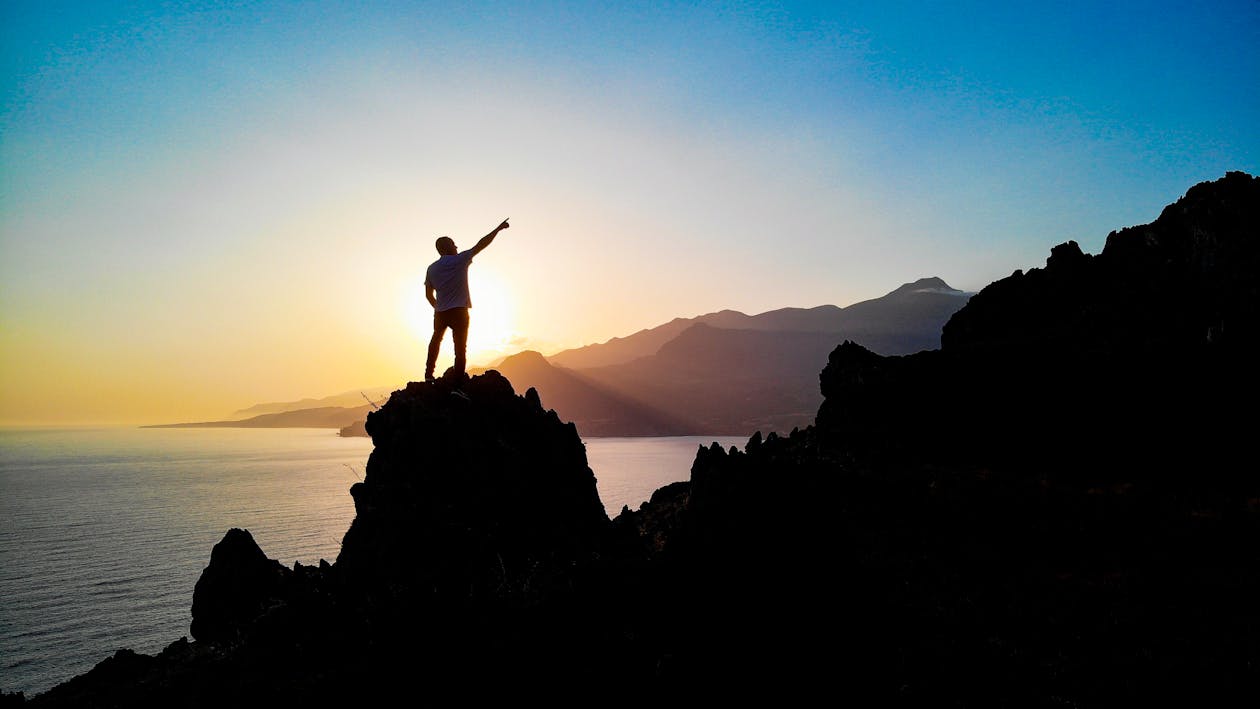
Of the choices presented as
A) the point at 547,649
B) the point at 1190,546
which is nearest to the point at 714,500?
the point at 547,649

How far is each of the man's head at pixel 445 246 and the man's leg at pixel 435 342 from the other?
1325 millimetres

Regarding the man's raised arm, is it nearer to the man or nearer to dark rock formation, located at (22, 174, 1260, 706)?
the man

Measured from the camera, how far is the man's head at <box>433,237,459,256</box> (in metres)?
13.1

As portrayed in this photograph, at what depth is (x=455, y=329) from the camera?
13219mm

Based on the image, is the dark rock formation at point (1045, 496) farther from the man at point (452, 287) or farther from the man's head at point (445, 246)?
the man's head at point (445, 246)

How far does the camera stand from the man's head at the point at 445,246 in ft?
43.0

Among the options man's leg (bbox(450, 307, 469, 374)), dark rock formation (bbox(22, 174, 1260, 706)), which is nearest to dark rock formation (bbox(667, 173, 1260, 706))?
dark rock formation (bbox(22, 174, 1260, 706))

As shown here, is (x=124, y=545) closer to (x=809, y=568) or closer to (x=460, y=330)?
(x=460, y=330)

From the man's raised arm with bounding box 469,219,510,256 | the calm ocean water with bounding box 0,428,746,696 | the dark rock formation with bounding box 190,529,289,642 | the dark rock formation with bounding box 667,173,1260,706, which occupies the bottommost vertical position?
the calm ocean water with bounding box 0,428,746,696

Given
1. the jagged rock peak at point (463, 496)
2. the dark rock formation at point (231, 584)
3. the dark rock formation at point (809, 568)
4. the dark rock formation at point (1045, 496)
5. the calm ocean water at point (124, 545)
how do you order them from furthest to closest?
1. the calm ocean water at point (124, 545)
2. the dark rock formation at point (231, 584)
3. the jagged rock peak at point (463, 496)
4. the dark rock formation at point (1045, 496)
5. the dark rock formation at point (809, 568)

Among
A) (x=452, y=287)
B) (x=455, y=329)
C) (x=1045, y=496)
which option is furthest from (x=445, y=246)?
(x=1045, y=496)

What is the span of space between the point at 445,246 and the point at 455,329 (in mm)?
1805

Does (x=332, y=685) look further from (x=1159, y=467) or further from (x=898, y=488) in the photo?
(x=1159, y=467)

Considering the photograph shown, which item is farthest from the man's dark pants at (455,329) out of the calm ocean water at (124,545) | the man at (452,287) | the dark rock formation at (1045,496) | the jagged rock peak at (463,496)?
the dark rock formation at (1045,496)
